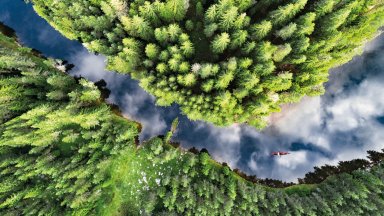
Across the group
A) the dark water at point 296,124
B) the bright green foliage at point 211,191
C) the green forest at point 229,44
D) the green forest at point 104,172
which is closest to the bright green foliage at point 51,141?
the green forest at point 104,172

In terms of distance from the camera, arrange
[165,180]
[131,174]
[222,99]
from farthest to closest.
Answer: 1. [131,174]
2. [165,180]
3. [222,99]

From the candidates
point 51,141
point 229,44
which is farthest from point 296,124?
point 51,141

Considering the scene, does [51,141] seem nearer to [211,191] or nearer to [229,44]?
[211,191]

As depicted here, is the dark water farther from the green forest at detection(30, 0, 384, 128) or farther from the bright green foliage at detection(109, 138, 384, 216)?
the green forest at detection(30, 0, 384, 128)

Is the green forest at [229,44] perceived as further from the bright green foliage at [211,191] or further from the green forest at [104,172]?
the bright green foliage at [211,191]

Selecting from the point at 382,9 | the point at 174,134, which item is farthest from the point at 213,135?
the point at 382,9

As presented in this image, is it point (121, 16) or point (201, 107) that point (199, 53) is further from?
point (121, 16)
